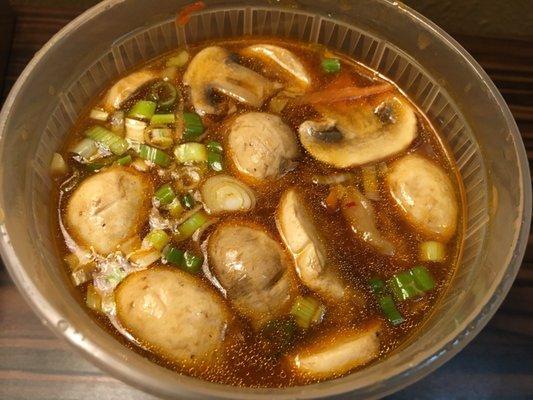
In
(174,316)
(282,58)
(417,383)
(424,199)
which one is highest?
(282,58)

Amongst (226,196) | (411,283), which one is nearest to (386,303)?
(411,283)

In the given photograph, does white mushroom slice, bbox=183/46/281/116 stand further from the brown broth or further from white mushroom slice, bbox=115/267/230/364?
white mushroom slice, bbox=115/267/230/364

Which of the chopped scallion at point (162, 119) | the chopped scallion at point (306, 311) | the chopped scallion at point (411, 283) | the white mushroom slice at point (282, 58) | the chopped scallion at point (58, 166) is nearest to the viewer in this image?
the chopped scallion at point (306, 311)

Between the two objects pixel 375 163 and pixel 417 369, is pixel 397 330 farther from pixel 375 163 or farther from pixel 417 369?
pixel 375 163

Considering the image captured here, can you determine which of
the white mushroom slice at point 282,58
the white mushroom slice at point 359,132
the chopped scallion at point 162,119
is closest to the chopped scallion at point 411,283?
the white mushroom slice at point 359,132

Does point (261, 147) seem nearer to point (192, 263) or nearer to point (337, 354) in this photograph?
point (192, 263)

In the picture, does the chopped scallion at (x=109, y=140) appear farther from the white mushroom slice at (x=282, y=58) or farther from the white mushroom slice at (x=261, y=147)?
the white mushroom slice at (x=282, y=58)
